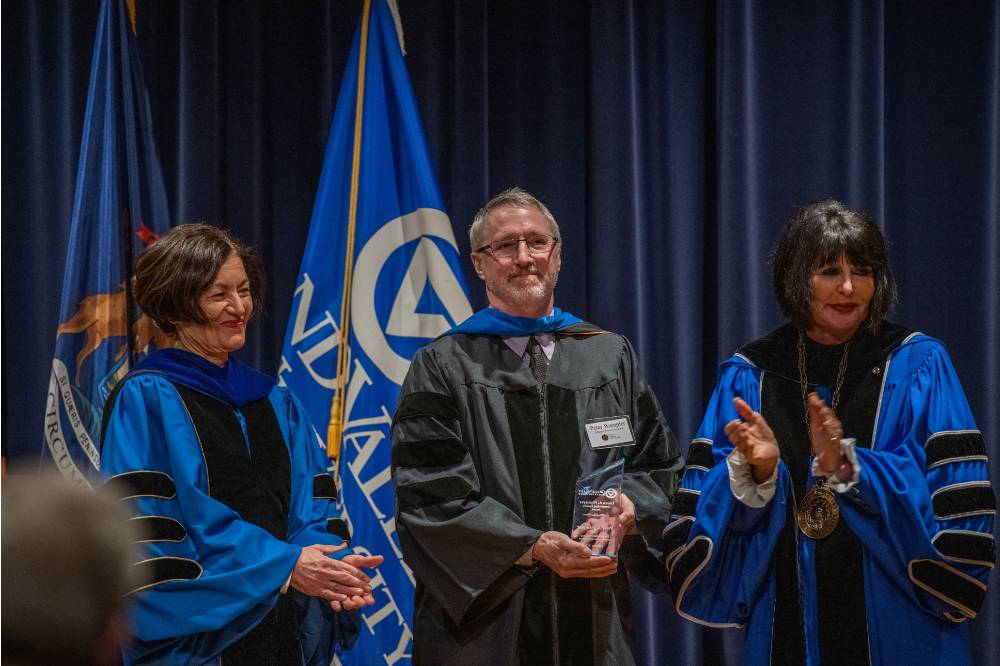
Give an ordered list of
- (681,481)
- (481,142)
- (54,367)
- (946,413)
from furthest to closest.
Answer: (481,142) < (54,367) < (681,481) < (946,413)

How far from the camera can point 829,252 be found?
2902 millimetres

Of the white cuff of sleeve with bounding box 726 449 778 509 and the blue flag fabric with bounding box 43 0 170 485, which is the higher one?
the blue flag fabric with bounding box 43 0 170 485

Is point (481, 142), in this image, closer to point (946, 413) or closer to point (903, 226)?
point (903, 226)

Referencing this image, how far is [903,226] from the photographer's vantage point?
4309 mm

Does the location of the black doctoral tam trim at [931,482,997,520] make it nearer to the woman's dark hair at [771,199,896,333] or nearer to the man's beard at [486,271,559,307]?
the woman's dark hair at [771,199,896,333]

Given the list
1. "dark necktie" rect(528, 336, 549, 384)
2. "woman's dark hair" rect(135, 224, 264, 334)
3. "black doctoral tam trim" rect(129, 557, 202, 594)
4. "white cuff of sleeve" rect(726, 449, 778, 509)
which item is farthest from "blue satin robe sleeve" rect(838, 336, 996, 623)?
"woman's dark hair" rect(135, 224, 264, 334)

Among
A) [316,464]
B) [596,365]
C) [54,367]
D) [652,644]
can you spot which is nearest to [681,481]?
[596,365]

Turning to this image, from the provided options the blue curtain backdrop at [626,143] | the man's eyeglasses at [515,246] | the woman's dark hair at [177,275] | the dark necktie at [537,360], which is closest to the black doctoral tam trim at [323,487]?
the woman's dark hair at [177,275]

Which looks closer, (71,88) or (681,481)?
(681,481)

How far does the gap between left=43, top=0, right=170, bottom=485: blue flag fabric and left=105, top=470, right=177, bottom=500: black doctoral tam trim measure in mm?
1252

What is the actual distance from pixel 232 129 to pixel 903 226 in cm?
296

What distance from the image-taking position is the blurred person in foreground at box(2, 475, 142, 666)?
1058 mm

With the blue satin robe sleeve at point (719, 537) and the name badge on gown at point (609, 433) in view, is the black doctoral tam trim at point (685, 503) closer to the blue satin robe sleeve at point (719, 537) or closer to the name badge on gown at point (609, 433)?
the blue satin robe sleeve at point (719, 537)

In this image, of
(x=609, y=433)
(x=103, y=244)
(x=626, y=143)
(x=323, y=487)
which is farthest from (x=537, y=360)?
(x=103, y=244)
